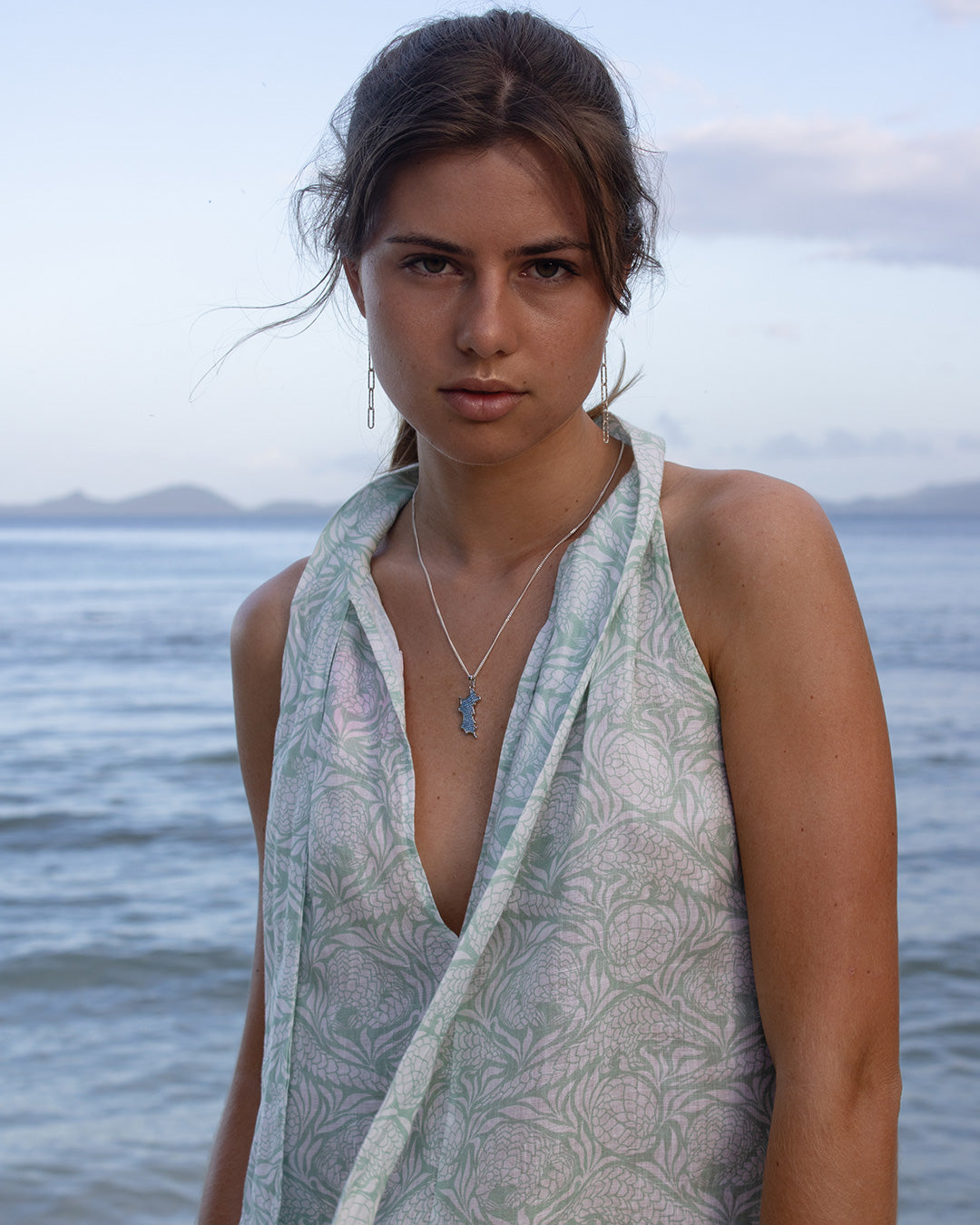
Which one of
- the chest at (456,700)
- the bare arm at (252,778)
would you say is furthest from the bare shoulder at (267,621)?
the chest at (456,700)

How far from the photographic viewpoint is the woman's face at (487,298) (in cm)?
147

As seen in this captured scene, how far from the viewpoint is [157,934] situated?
249 inches

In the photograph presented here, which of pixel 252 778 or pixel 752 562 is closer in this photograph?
pixel 752 562

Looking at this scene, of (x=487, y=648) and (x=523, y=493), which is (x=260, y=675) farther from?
(x=523, y=493)

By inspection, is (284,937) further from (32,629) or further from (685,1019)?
(32,629)

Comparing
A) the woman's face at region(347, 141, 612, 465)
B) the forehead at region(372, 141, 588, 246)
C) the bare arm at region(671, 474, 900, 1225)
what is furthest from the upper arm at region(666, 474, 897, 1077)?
the forehead at region(372, 141, 588, 246)

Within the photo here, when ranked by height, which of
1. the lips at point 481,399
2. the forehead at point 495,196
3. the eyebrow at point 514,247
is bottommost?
the lips at point 481,399

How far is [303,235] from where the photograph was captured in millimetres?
1958

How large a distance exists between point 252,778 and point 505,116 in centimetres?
100

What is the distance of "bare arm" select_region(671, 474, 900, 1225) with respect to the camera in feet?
4.38

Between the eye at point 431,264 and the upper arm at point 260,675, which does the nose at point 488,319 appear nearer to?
the eye at point 431,264

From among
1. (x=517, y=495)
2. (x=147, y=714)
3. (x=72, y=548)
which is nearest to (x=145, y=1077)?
(x=517, y=495)

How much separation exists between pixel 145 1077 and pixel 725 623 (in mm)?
4160

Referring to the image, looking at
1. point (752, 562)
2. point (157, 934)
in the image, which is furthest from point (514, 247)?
point (157, 934)
